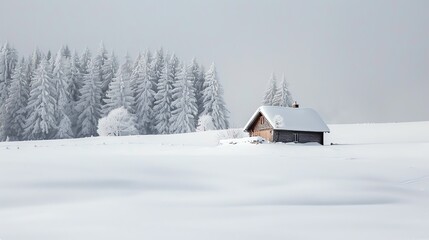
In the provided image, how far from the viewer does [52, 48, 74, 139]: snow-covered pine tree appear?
216 feet

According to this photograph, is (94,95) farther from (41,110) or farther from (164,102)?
(164,102)

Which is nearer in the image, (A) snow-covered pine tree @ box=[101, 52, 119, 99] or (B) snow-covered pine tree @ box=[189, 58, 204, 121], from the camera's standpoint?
(A) snow-covered pine tree @ box=[101, 52, 119, 99]

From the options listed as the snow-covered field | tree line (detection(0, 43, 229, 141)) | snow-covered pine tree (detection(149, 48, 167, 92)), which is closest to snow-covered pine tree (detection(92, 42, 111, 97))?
tree line (detection(0, 43, 229, 141))

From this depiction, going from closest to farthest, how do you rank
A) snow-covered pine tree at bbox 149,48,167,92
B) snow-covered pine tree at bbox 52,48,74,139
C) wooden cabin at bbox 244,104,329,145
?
wooden cabin at bbox 244,104,329,145 < snow-covered pine tree at bbox 52,48,74,139 < snow-covered pine tree at bbox 149,48,167,92

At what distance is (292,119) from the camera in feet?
171

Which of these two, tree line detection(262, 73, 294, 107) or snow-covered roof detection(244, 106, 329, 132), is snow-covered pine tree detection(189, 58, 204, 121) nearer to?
tree line detection(262, 73, 294, 107)

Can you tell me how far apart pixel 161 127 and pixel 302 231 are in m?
65.0

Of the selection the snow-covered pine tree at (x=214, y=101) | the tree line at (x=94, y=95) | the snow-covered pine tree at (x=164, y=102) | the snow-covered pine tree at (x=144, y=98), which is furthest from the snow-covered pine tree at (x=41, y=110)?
the snow-covered pine tree at (x=214, y=101)

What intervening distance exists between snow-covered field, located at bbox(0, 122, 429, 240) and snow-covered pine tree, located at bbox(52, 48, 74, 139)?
51325 millimetres

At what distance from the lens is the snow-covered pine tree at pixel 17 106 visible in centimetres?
6656

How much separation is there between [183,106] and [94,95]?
1430 centimetres

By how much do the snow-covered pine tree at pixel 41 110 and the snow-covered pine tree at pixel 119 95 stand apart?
8007 millimetres

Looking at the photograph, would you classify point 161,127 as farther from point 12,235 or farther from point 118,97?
point 12,235

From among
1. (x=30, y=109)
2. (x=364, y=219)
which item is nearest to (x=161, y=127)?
(x=30, y=109)
